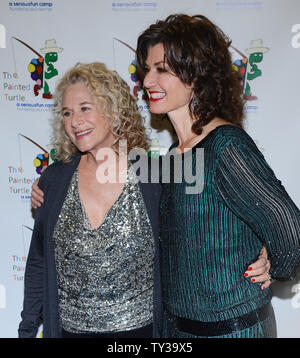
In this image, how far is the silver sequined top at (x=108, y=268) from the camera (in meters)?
1.46

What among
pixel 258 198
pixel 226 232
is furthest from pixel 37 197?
pixel 258 198

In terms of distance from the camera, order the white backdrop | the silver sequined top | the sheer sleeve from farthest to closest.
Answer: the white backdrop
the silver sequined top
the sheer sleeve

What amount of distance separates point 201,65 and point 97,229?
619 mm

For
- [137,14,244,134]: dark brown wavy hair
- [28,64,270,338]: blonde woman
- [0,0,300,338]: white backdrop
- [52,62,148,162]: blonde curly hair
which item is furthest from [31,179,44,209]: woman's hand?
[137,14,244,134]: dark brown wavy hair

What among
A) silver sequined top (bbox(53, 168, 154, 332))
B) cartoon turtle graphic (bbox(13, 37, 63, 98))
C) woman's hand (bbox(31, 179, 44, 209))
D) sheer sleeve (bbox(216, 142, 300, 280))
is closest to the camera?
sheer sleeve (bbox(216, 142, 300, 280))

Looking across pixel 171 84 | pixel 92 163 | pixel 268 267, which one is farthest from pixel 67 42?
pixel 268 267

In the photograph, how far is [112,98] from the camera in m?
1.58

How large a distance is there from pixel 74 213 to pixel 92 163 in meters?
0.21

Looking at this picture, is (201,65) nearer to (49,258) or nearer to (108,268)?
(108,268)

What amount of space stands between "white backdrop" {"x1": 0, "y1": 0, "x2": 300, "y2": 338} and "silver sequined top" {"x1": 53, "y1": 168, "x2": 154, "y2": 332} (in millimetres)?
608

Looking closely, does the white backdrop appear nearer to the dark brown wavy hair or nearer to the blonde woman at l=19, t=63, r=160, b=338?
the blonde woman at l=19, t=63, r=160, b=338

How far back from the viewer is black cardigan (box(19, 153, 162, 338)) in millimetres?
1533

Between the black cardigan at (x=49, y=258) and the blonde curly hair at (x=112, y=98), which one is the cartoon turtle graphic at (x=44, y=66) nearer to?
the blonde curly hair at (x=112, y=98)

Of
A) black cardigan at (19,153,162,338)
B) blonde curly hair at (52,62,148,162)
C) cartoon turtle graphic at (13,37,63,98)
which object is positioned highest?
cartoon turtle graphic at (13,37,63,98)
